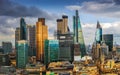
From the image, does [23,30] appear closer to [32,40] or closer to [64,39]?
[32,40]

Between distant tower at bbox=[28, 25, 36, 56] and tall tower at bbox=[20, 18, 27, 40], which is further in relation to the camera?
tall tower at bbox=[20, 18, 27, 40]

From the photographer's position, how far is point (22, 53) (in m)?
10.5

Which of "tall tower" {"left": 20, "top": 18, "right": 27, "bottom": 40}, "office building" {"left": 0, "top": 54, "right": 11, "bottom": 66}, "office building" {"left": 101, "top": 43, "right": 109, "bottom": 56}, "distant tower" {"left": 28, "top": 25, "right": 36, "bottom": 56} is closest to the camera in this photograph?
"office building" {"left": 0, "top": 54, "right": 11, "bottom": 66}

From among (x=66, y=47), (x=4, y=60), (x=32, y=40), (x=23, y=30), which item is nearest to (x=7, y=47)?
(x=4, y=60)

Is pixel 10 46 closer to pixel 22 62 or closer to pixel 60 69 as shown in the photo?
pixel 22 62

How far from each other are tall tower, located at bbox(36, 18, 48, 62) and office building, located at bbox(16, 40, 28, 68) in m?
0.44

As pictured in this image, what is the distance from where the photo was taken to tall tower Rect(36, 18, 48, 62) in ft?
35.6

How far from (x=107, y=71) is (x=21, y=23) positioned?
3.87 meters

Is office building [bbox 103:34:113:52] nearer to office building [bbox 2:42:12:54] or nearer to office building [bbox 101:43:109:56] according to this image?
office building [bbox 101:43:109:56]

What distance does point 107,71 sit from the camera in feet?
28.8

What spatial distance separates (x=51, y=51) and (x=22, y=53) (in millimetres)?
1100

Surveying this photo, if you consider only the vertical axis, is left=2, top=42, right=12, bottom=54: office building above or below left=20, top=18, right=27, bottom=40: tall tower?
below

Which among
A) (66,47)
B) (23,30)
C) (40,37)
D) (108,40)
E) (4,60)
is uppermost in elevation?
(23,30)

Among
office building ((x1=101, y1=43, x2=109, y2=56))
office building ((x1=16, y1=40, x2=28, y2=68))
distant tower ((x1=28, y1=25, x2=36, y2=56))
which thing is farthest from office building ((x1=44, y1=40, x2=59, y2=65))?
office building ((x1=101, y1=43, x2=109, y2=56))
